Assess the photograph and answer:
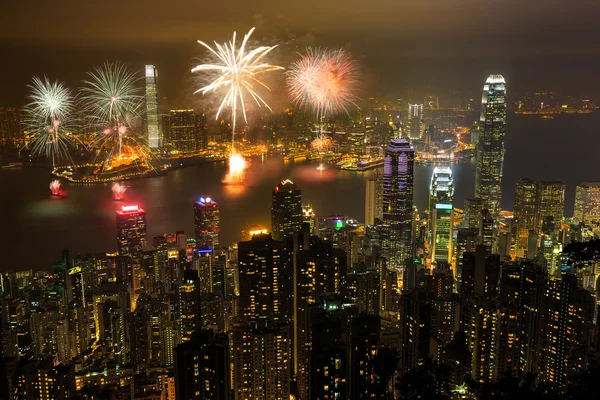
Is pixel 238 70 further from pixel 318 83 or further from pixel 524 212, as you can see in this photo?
pixel 524 212

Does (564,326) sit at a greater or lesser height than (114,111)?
lesser

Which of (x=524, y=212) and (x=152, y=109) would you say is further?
(x=524, y=212)

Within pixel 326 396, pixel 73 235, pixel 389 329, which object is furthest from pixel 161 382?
pixel 73 235

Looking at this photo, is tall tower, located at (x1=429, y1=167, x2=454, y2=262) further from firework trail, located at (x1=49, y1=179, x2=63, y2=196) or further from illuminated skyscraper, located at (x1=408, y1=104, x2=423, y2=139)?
firework trail, located at (x1=49, y1=179, x2=63, y2=196)

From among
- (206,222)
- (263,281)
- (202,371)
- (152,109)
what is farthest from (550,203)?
(202,371)

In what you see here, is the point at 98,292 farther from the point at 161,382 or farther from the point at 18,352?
the point at 161,382

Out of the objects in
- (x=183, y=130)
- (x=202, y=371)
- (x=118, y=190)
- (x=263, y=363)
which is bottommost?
(x=263, y=363)

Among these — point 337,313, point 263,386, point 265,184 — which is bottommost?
point 263,386
